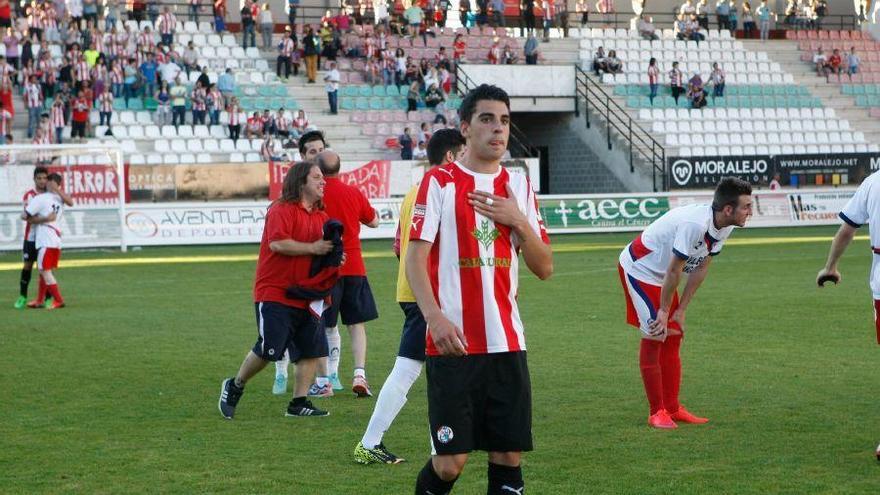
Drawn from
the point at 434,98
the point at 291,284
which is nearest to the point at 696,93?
the point at 434,98

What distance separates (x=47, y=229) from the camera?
59.0 ft

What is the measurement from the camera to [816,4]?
53.2 metres

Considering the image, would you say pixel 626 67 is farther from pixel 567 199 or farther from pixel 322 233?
pixel 322 233

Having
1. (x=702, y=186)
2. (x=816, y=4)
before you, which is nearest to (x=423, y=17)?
(x=702, y=186)

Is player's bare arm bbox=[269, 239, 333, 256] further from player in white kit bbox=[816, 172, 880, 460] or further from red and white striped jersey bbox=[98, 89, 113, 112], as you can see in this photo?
red and white striped jersey bbox=[98, 89, 113, 112]

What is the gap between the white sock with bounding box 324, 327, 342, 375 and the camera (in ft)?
34.1

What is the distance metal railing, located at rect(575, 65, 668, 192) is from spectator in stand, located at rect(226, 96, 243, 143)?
38.3 ft

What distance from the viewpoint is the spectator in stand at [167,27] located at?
39.3m

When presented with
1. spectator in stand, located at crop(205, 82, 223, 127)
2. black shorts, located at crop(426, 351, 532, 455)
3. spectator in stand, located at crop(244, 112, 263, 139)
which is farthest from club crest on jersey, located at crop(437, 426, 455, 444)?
spectator in stand, located at crop(205, 82, 223, 127)

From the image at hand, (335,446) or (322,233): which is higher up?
(322,233)

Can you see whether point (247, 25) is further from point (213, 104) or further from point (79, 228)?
point (79, 228)

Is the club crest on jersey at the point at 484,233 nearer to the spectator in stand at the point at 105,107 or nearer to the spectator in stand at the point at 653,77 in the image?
the spectator in stand at the point at 105,107

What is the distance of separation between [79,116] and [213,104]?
4.44m

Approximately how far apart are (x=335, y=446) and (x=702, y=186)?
32.3 meters
